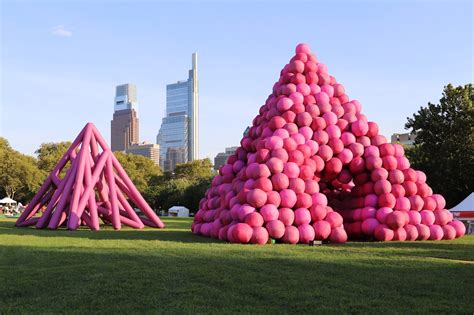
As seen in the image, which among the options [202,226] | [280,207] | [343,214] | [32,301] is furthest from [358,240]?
[32,301]

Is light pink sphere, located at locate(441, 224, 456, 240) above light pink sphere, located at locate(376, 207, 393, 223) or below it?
below

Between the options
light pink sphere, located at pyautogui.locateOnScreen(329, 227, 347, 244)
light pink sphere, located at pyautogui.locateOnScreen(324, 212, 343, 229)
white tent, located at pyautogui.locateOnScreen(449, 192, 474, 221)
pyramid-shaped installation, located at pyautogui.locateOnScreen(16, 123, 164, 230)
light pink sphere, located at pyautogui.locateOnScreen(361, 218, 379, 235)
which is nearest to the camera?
light pink sphere, located at pyautogui.locateOnScreen(329, 227, 347, 244)

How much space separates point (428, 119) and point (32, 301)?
3113cm

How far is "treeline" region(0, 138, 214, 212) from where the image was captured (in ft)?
195

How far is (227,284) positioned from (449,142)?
→ 2832 cm

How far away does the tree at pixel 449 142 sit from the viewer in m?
32.4

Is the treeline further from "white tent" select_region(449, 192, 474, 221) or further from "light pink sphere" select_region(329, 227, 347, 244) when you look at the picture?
"light pink sphere" select_region(329, 227, 347, 244)

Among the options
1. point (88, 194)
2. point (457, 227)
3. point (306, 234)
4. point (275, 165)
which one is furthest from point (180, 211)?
point (306, 234)

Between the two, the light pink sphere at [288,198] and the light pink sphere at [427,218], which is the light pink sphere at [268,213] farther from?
the light pink sphere at [427,218]

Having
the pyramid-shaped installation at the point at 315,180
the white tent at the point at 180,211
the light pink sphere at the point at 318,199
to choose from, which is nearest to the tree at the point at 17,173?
the white tent at the point at 180,211

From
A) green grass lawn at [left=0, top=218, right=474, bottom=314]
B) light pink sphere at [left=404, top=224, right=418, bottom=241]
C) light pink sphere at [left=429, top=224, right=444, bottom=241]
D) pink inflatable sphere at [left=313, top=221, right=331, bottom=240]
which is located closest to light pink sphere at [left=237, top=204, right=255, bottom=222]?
pink inflatable sphere at [left=313, top=221, right=331, bottom=240]

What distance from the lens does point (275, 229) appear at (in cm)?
1492

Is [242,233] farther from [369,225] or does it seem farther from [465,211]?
[465,211]

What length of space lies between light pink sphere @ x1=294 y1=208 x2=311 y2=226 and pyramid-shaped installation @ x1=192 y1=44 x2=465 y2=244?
29 millimetres
